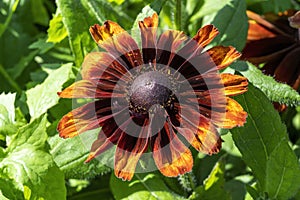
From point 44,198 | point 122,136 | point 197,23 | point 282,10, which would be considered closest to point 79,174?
point 44,198

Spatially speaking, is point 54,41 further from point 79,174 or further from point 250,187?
point 250,187

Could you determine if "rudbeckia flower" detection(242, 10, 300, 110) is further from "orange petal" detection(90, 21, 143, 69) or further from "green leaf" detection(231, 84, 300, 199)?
"orange petal" detection(90, 21, 143, 69)

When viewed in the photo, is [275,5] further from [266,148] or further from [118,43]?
[118,43]

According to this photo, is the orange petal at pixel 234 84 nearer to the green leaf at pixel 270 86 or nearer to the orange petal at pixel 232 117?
the orange petal at pixel 232 117

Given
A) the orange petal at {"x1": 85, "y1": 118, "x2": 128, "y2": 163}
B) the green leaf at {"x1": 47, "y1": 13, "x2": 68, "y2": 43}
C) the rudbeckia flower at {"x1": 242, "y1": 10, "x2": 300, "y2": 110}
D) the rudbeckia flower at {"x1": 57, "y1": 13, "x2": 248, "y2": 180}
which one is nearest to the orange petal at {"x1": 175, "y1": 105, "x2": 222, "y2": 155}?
the rudbeckia flower at {"x1": 57, "y1": 13, "x2": 248, "y2": 180}

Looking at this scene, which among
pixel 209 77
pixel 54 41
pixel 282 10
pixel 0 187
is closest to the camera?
pixel 209 77

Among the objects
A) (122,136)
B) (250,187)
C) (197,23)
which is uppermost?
(122,136)

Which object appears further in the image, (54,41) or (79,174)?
(54,41)
